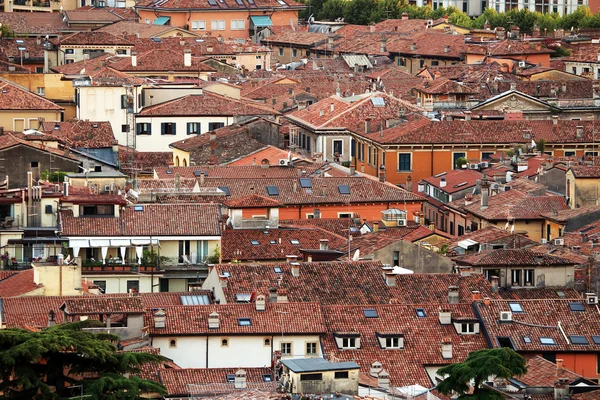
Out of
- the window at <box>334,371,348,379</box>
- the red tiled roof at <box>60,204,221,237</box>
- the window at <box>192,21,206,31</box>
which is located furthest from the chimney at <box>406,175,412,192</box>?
the window at <box>192,21,206,31</box>

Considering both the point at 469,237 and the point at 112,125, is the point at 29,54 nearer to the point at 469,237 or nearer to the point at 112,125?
the point at 112,125

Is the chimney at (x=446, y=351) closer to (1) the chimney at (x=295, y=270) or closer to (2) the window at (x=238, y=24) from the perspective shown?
(1) the chimney at (x=295, y=270)

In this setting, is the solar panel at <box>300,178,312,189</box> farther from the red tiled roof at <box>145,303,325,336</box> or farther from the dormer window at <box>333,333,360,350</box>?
the dormer window at <box>333,333,360,350</box>

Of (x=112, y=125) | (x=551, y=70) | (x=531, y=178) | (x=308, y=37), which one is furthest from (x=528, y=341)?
(x=308, y=37)

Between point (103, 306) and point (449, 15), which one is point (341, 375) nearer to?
point (103, 306)

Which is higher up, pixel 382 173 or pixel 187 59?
pixel 187 59

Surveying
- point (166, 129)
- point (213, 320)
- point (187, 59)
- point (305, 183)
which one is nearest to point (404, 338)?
point (213, 320)
